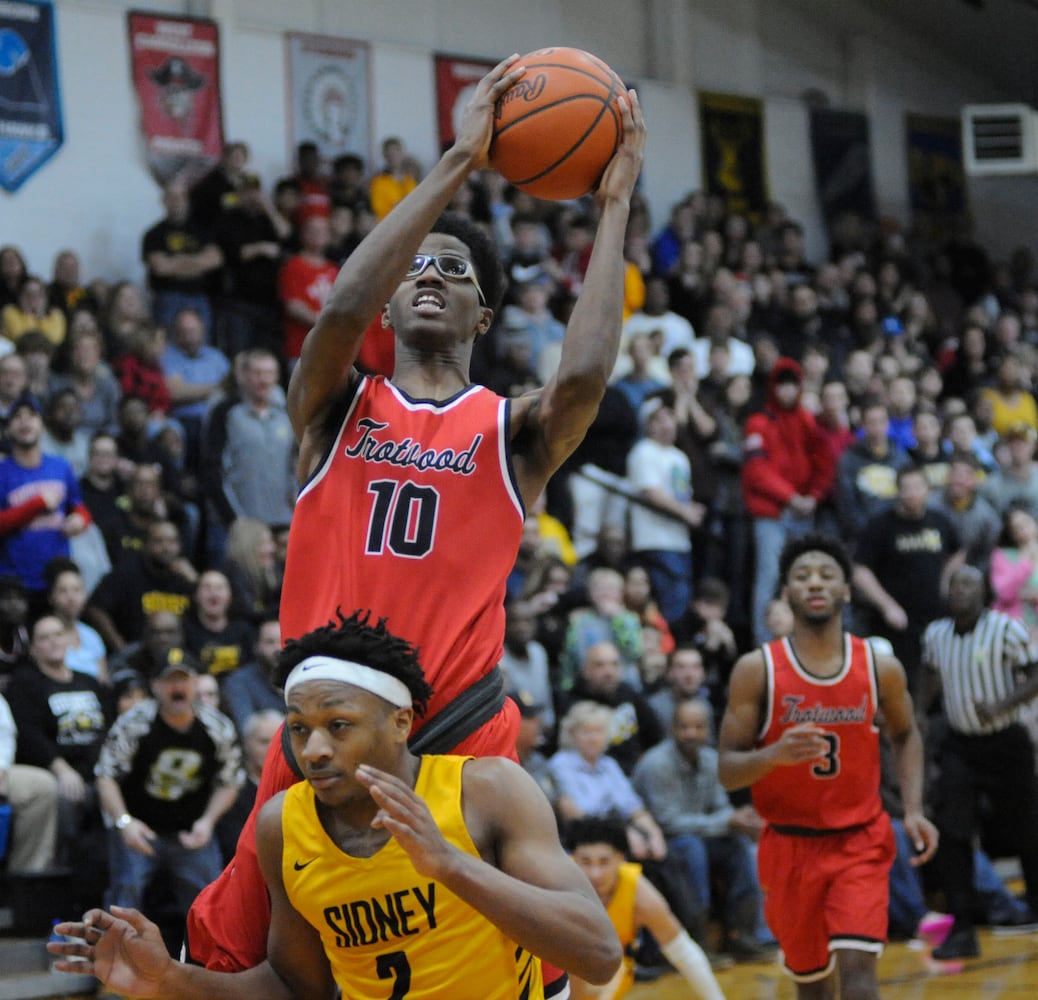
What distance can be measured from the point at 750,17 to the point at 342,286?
52.3 feet

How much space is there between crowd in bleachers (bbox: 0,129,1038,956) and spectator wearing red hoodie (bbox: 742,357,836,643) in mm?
21

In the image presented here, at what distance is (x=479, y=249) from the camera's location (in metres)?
4.02

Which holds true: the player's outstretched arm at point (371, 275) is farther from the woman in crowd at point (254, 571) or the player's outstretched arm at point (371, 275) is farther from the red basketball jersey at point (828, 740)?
the woman in crowd at point (254, 571)

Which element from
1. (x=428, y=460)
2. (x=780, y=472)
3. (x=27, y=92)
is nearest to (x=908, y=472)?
(x=780, y=472)

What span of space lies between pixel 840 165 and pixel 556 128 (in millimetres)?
15671

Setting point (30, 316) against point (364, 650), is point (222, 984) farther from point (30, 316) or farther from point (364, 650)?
point (30, 316)

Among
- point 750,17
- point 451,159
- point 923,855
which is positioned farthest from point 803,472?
point 451,159

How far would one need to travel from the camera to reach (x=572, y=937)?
3.33 m

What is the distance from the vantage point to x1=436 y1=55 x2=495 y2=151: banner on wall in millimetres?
15594

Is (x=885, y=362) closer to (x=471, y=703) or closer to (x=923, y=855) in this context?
(x=923, y=855)

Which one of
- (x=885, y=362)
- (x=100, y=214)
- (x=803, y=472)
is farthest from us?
(x=885, y=362)

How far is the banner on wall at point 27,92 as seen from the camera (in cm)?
1287

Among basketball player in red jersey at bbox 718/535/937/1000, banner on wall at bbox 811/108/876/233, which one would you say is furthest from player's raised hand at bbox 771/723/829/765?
banner on wall at bbox 811/108/876/233

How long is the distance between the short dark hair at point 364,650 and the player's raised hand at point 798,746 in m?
2.75
